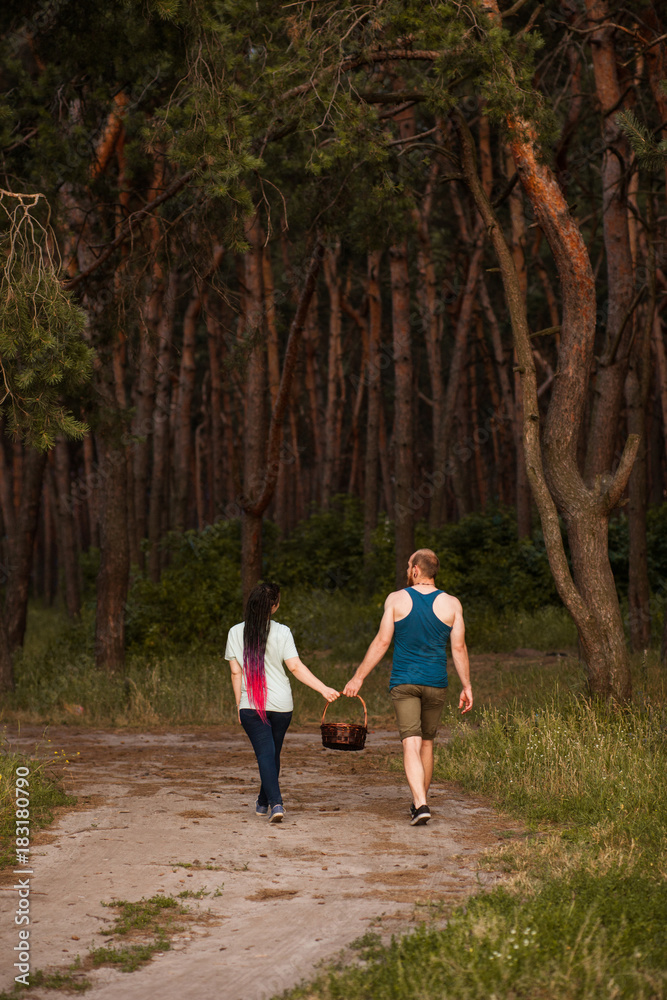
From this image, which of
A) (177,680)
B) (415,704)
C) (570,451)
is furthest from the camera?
(177,680)

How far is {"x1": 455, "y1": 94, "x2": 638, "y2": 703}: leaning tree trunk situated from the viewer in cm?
964

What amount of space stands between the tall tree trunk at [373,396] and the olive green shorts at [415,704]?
52.7ft

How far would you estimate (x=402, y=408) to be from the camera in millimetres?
18219

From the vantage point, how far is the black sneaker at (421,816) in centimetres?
694

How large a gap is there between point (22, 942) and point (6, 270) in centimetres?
529

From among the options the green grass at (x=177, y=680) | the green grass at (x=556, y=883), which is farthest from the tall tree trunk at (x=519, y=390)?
the green grass at (x=556, y=883)

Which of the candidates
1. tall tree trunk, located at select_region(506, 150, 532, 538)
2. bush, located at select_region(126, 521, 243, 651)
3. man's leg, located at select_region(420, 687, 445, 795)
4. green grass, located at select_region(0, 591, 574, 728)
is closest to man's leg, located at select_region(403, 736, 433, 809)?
man's leg, located at select_region(420, 687, 445, 795)

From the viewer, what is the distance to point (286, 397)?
45.2 ft

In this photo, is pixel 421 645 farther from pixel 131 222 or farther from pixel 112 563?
pixel 112 563

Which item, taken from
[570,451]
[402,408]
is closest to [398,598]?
[570,451]

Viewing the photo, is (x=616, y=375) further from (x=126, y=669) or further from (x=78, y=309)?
(x=126, y=669)

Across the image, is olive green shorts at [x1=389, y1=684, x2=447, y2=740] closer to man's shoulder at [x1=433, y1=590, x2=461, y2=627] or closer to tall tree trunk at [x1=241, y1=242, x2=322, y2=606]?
man's shoulder at [x1=433, y1=590, x2=461, y2=627]

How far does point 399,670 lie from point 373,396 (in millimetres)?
16395

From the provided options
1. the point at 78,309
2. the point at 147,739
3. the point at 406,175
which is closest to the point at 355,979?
the point at 78,309
